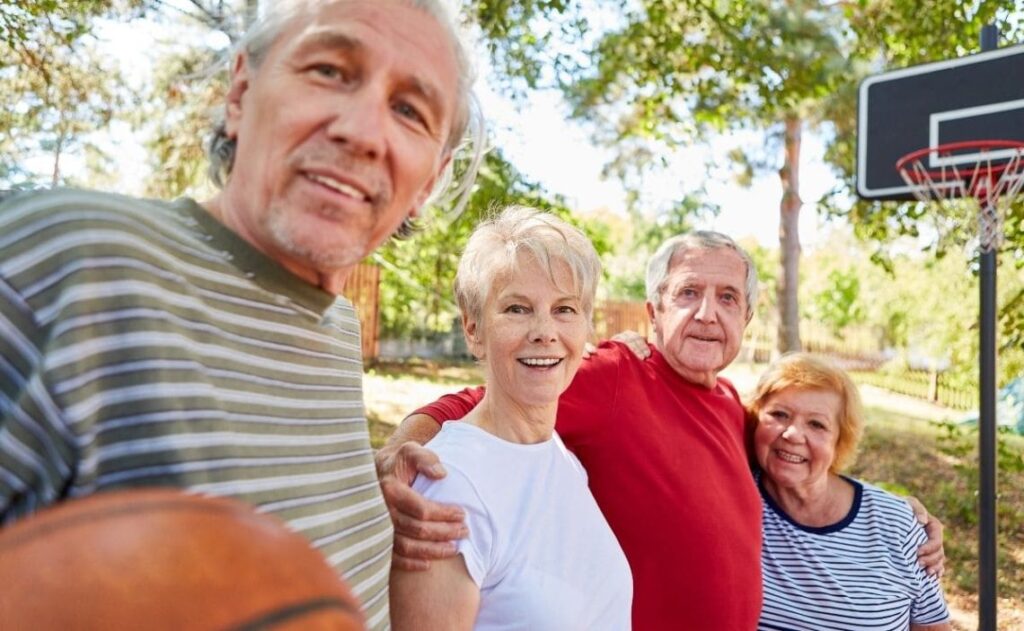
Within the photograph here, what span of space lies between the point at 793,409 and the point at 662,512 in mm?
903

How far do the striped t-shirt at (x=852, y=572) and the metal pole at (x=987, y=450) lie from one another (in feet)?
7.32

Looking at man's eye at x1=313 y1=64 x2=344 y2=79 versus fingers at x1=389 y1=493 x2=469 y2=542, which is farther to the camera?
fingers at x1=389 y1=493 x2=469 y2=542

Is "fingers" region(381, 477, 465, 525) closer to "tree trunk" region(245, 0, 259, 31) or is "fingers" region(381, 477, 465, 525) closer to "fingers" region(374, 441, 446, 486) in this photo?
"fingers" region(374, 441, 446, 486)

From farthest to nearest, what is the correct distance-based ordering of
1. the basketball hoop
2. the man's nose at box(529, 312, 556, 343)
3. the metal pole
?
1. the basketball hoop
2. the metal pole
3. the man's nose at box(529, 312, 556, 343)

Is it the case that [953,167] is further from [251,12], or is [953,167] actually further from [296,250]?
[296,250]

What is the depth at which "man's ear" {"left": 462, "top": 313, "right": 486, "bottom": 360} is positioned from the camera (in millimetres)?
2270

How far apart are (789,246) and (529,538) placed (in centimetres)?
1274

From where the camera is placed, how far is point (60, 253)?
100 cm

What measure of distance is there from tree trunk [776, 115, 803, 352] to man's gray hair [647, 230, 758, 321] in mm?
10574

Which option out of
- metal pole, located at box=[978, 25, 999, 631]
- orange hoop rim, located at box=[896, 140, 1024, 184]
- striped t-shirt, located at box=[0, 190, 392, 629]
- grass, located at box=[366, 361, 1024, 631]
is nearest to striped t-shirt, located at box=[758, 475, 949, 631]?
striped t-shirt, located at box=[0, 190, 392, 629]

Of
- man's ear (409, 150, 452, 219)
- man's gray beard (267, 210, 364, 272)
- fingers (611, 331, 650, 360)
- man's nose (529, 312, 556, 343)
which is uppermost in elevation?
man's ear (409, 150, 452, 219)

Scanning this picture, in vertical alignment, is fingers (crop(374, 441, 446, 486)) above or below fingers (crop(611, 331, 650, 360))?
below

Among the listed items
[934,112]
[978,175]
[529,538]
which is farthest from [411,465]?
[934,112]

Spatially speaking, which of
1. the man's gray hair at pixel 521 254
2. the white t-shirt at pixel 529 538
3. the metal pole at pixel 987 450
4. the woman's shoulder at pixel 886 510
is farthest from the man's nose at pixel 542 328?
the metal pole at pixel 987 450
